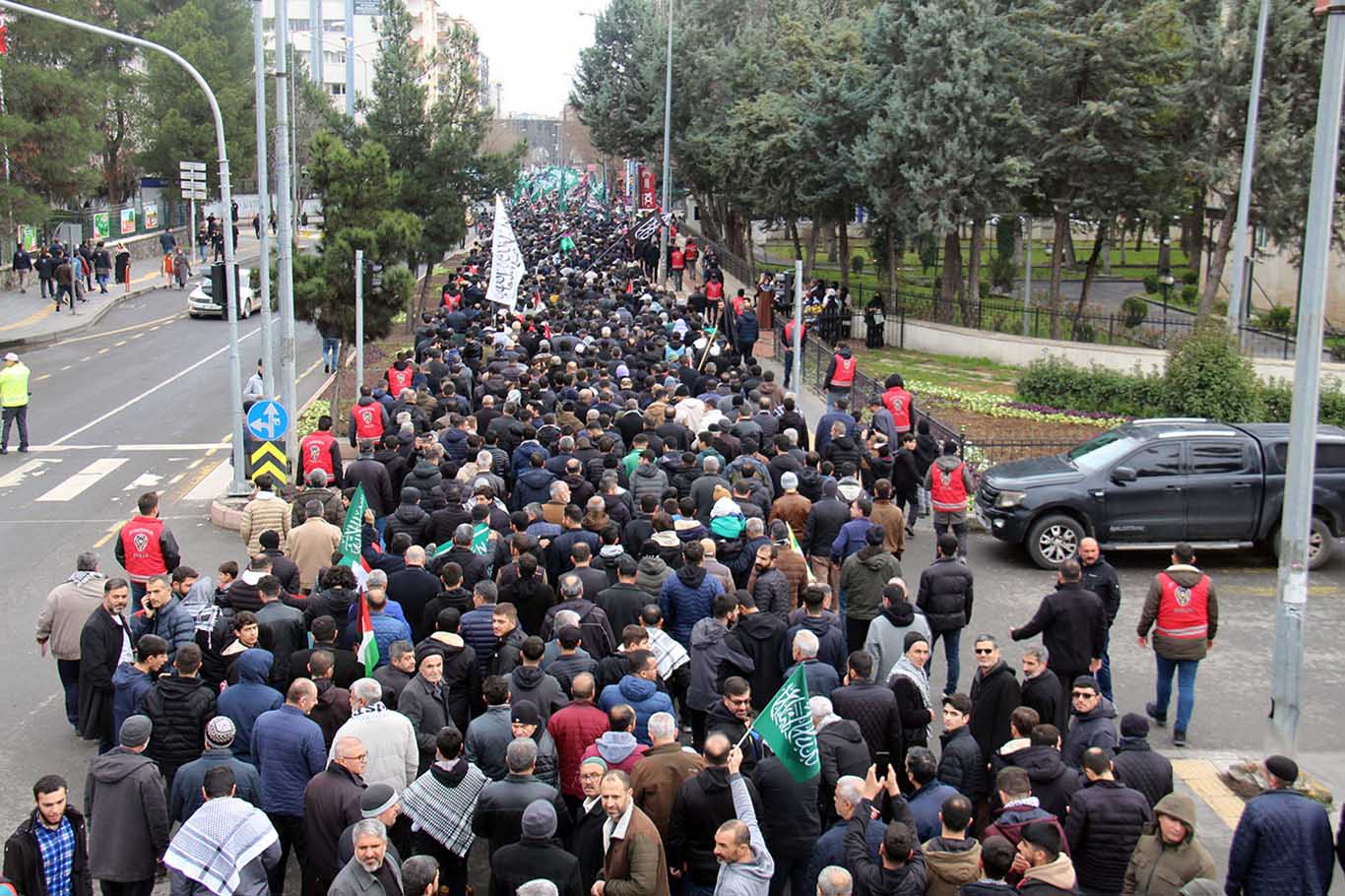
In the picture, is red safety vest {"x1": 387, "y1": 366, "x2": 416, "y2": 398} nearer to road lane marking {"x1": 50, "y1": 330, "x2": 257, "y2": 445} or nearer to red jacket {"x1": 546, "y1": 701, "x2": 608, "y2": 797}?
road lane marking {"x1": 50, "y1": 330, "x2": 257, "y2": 445}

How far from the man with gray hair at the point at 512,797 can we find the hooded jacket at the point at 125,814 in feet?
6.06

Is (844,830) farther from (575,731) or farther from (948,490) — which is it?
(948,490)

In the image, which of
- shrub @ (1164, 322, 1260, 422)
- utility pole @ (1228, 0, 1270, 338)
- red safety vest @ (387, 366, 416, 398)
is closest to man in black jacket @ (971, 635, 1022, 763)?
red safety vest @ (387, 366, 416, 398)

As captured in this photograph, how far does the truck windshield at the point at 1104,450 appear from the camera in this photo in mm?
16969

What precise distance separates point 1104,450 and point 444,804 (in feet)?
37.8

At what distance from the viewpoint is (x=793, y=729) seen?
8023 millimetres

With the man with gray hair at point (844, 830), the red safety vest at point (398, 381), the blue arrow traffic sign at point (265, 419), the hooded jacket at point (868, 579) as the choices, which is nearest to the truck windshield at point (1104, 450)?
the hooded jacket at point (868, 579)

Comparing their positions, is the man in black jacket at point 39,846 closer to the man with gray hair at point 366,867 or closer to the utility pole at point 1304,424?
the man with gray hair at point 366,867

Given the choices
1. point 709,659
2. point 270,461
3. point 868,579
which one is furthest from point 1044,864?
point 270,461

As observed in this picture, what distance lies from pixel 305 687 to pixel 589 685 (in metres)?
1.73

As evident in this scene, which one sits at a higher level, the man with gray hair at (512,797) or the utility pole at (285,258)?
the utility pole at (285,258)

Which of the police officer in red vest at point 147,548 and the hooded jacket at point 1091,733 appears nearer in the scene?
the hooded jacket at point 1091,733

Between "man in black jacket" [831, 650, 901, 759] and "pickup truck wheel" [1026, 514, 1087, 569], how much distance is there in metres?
8.23

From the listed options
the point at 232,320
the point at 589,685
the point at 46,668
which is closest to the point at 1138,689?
the point at 589,685
